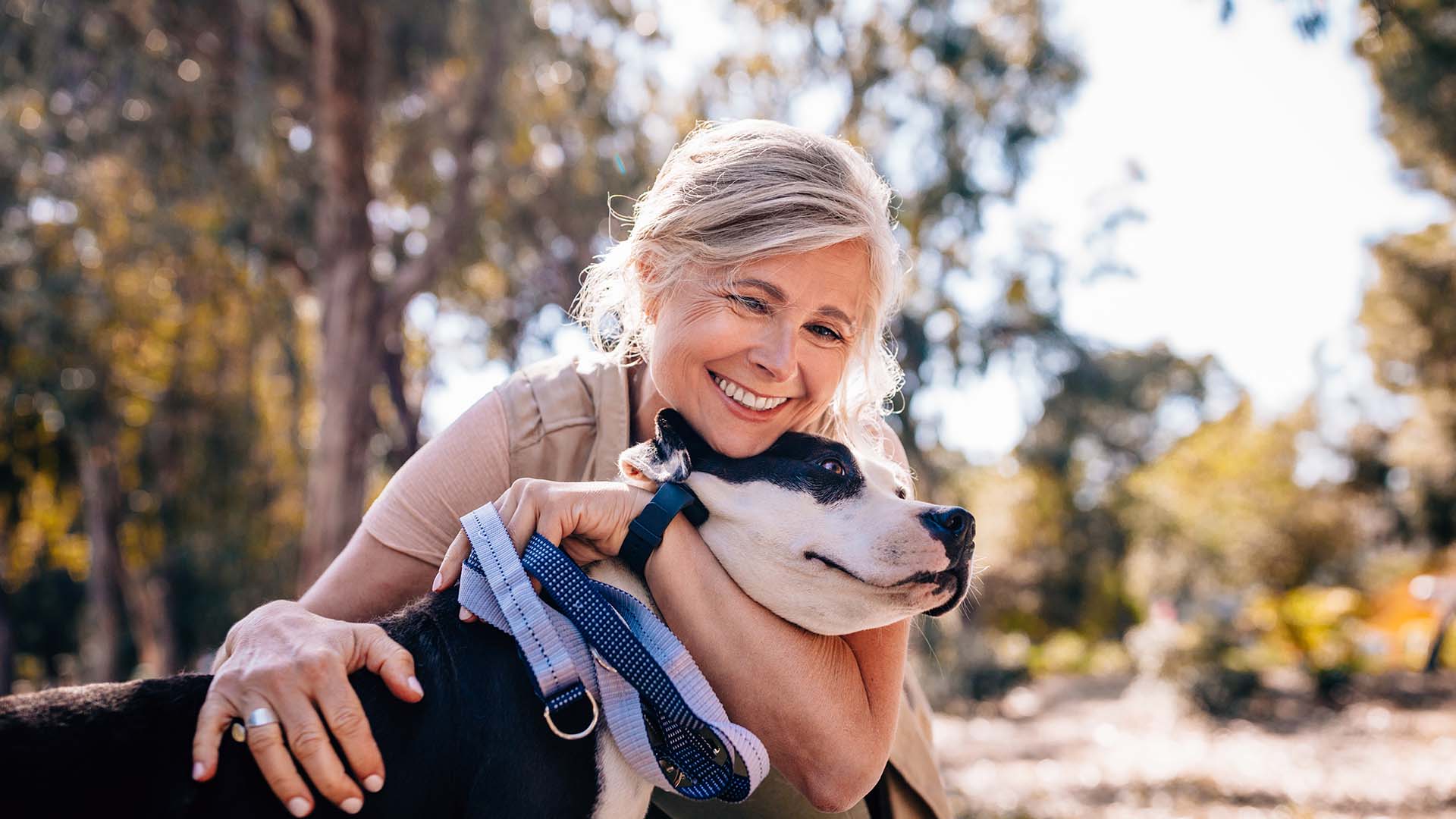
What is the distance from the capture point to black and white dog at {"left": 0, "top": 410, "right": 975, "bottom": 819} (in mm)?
1472

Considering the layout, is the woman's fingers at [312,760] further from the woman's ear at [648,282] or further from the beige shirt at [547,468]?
the woman's ear at [648,282]

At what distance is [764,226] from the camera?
1.93 metres

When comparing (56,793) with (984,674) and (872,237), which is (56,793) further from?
(984,674)

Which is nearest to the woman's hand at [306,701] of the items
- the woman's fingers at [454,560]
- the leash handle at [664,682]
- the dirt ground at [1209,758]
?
the woman's fingers at [454,560]

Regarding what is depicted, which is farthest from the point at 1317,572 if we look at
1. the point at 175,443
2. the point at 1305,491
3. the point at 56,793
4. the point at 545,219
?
the point at 56,793

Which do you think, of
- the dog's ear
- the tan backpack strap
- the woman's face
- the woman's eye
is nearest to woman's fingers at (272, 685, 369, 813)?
the dog's ear

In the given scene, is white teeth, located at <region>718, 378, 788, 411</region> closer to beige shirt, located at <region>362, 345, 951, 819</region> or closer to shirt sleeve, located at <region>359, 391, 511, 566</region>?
beige shirt, located at <region>362, 345, 951, 819</region>

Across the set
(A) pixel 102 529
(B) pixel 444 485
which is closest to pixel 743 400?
(B) pixel 444 485

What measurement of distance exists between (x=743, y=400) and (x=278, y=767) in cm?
102

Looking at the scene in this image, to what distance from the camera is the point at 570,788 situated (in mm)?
1561

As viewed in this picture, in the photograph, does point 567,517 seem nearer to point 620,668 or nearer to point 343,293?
point 620,668

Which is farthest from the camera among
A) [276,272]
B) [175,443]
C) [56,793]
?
[175,443]

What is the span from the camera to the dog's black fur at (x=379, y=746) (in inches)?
57.2

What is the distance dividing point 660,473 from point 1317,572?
2055 centimetres
